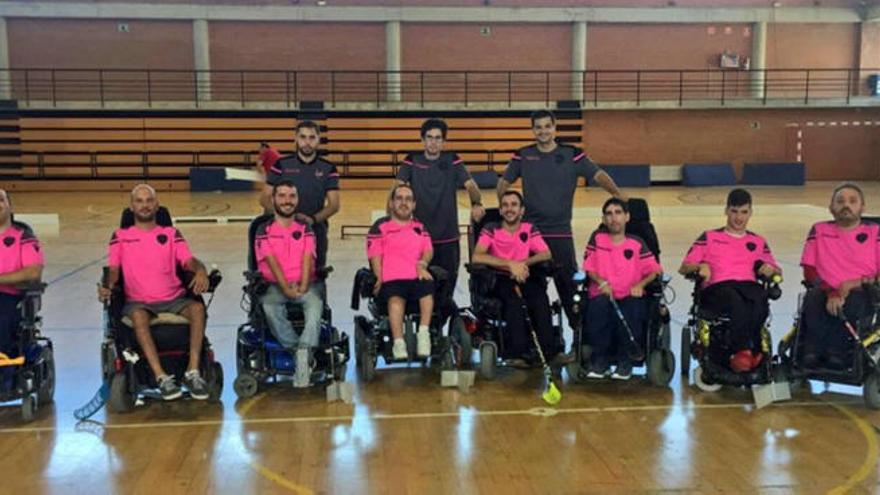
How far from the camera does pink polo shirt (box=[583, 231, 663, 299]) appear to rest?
454 cm

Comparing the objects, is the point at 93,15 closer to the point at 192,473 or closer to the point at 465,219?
the point at 465,219

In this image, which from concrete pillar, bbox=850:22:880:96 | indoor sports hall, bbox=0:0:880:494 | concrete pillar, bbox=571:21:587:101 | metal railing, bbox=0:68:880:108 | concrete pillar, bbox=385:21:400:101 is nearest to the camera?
indoor sports hall, bbox=0:0:880:494

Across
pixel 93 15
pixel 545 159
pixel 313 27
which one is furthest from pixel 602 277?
pixel 93 15

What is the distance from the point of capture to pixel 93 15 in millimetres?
20844

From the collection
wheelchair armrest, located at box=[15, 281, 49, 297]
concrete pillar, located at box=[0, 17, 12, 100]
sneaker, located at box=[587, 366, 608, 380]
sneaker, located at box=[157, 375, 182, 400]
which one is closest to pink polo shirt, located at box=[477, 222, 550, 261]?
sneaker, located at box=[587, 366, 608, 380]

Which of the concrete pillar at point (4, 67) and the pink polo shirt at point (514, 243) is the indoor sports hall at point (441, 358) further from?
the concrete pillar at point (4, 67)

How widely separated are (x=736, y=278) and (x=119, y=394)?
130 inches

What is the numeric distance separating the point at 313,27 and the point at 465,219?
411 inches

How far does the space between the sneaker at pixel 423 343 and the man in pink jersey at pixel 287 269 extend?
0.58 metres

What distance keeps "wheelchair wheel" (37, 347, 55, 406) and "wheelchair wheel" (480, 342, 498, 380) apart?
2.33m

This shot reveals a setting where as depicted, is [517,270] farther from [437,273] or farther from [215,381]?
[215,381]

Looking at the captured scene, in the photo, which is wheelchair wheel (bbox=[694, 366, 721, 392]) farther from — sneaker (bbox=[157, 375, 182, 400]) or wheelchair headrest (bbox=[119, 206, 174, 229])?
wheelchair headrest (bbox=[119, 206, 174, 229])

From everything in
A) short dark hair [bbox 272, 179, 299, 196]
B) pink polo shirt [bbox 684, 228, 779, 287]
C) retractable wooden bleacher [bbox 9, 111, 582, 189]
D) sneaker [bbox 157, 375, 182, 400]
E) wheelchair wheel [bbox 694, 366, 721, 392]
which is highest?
retractable wooden bleacher [bbox 9, 111, 582, 189]

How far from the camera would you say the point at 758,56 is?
74.3 ft
